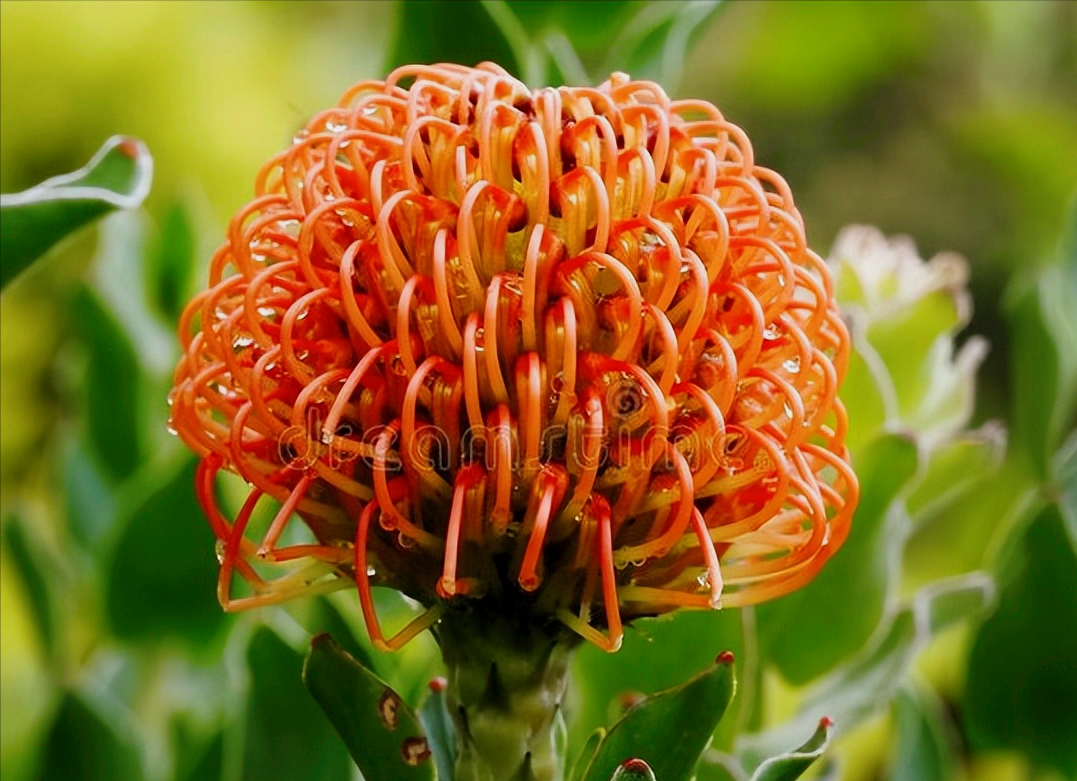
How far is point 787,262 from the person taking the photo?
0.61 meters

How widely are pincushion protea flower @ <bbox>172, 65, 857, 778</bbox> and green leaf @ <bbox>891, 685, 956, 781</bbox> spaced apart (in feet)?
0.99

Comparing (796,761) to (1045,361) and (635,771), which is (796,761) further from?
(1045,361)

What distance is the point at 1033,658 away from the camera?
899mm

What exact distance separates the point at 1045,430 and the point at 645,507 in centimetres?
46

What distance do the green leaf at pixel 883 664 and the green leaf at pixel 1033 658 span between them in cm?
4

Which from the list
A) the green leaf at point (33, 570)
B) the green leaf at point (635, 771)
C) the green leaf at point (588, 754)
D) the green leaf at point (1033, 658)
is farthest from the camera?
the green leaf at point (33, 570)

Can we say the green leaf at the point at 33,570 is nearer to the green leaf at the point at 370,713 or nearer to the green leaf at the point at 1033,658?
the green leaf at the point at 370,713

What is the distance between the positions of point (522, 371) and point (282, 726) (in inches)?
11.8

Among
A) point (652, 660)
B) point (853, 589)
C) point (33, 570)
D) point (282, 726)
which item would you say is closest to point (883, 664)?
point (853, 589)

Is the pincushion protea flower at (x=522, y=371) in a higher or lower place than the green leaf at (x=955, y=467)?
higher

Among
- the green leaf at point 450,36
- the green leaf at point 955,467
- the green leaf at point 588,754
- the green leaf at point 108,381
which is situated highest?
the green leaf at point 450,36

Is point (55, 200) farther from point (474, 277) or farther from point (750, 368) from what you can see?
point (750, 368)

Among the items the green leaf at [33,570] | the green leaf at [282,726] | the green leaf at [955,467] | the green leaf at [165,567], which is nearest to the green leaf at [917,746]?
the green leaf at [955,467]

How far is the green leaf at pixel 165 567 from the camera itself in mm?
913
